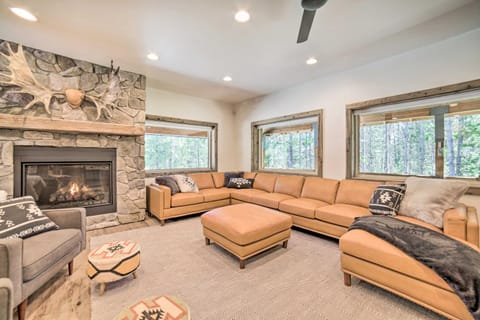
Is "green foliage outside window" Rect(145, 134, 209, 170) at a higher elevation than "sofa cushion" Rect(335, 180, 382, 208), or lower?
higher

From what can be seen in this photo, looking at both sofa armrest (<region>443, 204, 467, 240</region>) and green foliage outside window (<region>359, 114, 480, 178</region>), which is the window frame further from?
sofa armrest (<region>443, 204, 467, 240</region>)

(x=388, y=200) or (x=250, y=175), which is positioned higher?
(x=250, y=175)

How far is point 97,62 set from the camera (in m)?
3.32

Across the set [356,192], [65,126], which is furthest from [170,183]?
[356,192]

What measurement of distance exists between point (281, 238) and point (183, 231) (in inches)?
65.1

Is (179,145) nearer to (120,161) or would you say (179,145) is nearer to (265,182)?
→ (120,161)

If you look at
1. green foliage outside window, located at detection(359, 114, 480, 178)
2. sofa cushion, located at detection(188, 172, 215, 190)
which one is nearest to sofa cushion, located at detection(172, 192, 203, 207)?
sofa cushion, located at detection(188, 172, 215, 190)

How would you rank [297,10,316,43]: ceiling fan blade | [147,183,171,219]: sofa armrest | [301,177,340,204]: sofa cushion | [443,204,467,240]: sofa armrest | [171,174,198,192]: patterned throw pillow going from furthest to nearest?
[171,174,198,192]: patterned throw pillow
[147,183,171,219]: sofa armrest
[301,177,340,204]: sofa cushion
[443,204,467,240]: sofa armrest
[297,10,316,43]: ceiling fan blade

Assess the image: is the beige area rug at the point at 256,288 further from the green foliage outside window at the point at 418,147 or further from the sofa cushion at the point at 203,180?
the sofa cushion at the point at 203,180

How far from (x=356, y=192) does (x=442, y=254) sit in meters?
1.68

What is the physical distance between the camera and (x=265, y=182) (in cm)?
460

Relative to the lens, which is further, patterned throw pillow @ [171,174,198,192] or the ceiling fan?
patterned throw pillow @ [171,174,198,192]

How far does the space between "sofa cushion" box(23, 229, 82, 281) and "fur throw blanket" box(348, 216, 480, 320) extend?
288 centimetres

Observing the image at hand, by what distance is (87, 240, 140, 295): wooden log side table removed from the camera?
175 centimetres
